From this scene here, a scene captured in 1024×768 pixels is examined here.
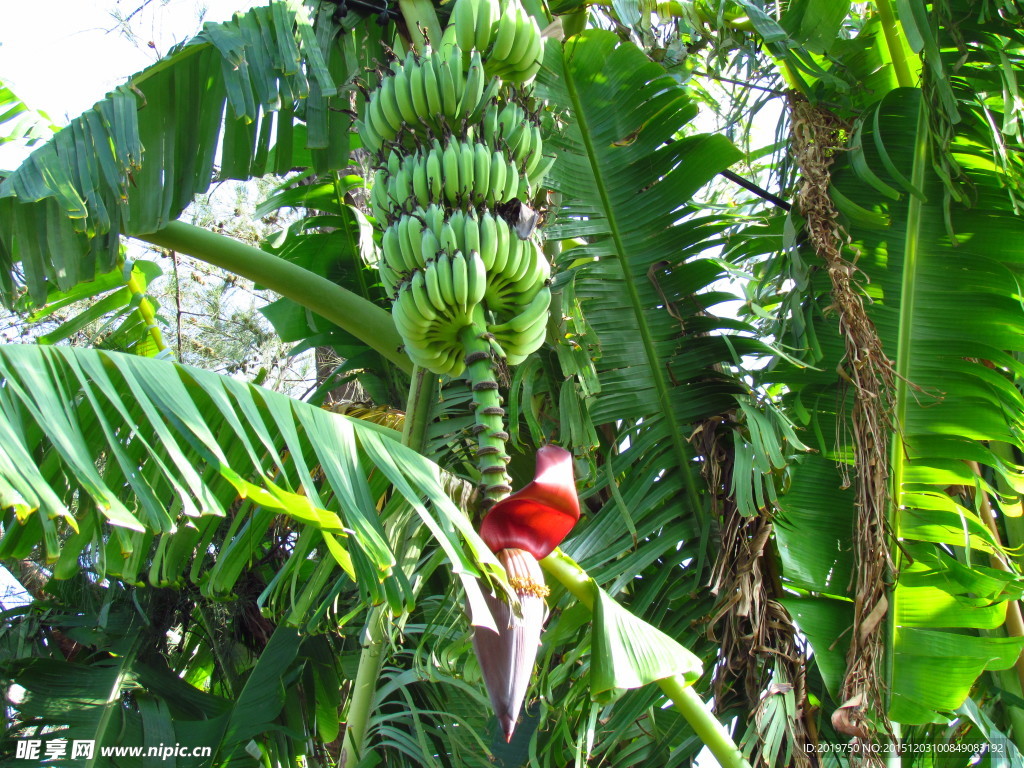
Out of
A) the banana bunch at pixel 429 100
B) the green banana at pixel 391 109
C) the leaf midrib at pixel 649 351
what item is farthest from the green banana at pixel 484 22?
the leaf midrib at pixel 649 351

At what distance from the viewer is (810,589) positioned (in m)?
2.21

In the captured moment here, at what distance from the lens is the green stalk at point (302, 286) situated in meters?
2.16

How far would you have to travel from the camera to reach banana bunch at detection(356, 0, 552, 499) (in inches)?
63.4

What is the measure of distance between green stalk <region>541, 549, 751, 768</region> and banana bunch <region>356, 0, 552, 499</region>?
287mm

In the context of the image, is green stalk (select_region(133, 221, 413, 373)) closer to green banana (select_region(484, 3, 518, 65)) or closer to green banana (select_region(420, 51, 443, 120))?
green banana (select_region(420, 51, 443, 120))

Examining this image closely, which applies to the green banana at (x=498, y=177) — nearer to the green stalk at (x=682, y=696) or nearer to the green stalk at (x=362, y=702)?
the green stalk at (x=682, y=696)

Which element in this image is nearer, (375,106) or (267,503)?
(267,503)

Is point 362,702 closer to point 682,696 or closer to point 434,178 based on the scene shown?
point 682,696

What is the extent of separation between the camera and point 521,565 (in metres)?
1.50

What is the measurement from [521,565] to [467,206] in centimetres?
67

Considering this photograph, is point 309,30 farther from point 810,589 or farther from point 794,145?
point 810,589

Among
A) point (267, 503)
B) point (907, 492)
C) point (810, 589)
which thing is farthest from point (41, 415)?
point (907, 492)

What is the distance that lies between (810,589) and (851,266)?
31.5 inches

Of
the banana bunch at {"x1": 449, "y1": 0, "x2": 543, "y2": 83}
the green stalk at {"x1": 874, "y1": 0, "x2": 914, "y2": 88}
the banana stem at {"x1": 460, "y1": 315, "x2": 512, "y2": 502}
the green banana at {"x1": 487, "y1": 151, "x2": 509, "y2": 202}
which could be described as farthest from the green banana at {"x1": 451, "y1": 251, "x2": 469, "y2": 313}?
the green stalk at {"x1": 874, "y1": 0, "x2": 914, "y2": 88}
